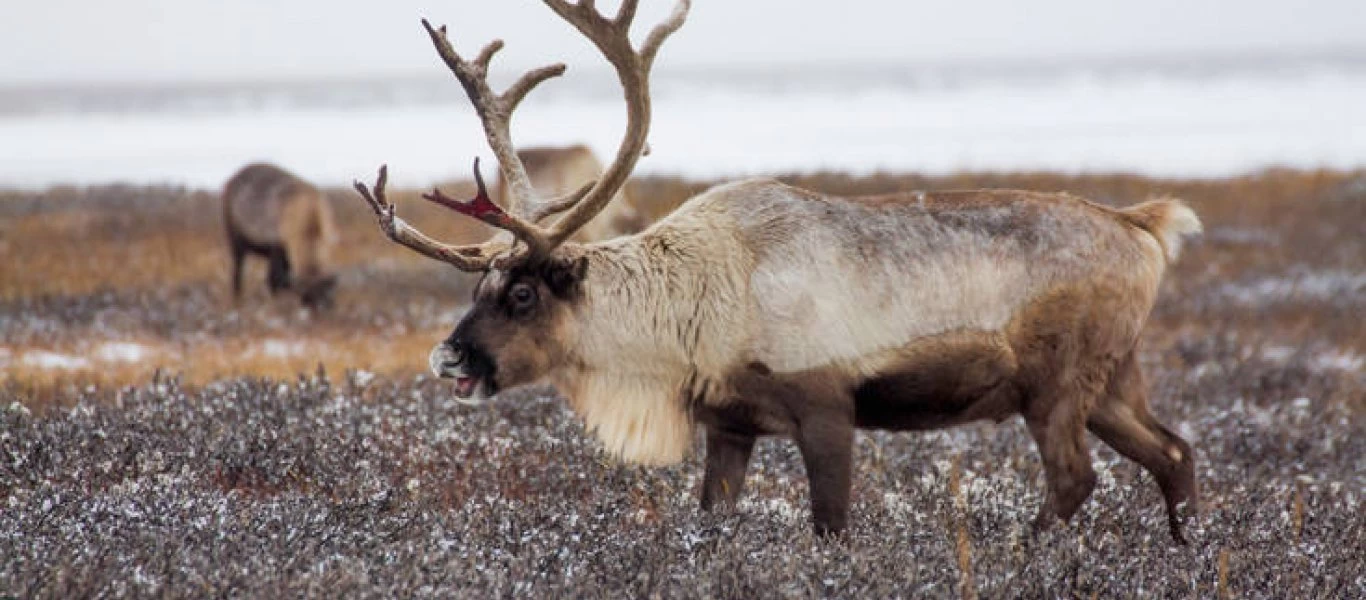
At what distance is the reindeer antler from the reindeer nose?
28cm

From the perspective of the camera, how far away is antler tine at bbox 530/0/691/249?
18.3 feet

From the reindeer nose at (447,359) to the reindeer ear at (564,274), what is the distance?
1.26ft

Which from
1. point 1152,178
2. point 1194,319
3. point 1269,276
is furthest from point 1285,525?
point 1152,178

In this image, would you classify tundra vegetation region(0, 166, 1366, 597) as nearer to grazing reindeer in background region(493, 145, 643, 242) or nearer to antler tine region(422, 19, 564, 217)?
antler tine region(422, 19, 564, 217)

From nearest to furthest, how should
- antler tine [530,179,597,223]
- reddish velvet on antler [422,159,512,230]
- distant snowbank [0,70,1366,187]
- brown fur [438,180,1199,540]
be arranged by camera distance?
reddish velvet on antler [422,159,512,230] < brown fur [438,180,1199,540] < antler tine [530,179,597,223] < distant snowbank [0,70,1366,187]

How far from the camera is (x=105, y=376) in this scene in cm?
900

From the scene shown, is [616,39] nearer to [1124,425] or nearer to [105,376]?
[1124,425]

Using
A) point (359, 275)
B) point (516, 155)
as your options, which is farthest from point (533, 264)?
point (359, 275)

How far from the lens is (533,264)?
18.2ft

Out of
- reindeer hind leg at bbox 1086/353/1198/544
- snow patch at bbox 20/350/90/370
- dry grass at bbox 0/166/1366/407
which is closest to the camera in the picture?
reindeer hind leg at bbox 1086/353/1198/544

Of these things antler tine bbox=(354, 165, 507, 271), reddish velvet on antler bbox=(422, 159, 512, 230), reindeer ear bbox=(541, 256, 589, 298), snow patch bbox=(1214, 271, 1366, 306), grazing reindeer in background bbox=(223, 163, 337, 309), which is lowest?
snow patch bbox=(1214, 271, 1366, 306)

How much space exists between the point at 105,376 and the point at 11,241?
31.1 feet

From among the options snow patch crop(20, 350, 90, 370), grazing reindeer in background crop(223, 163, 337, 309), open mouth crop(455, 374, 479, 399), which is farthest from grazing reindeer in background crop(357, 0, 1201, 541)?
grazing reindeer in background crop(223, 163, 337, 309)

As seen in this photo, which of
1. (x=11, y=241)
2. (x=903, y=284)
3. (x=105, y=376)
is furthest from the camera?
(x=11, y=241)
